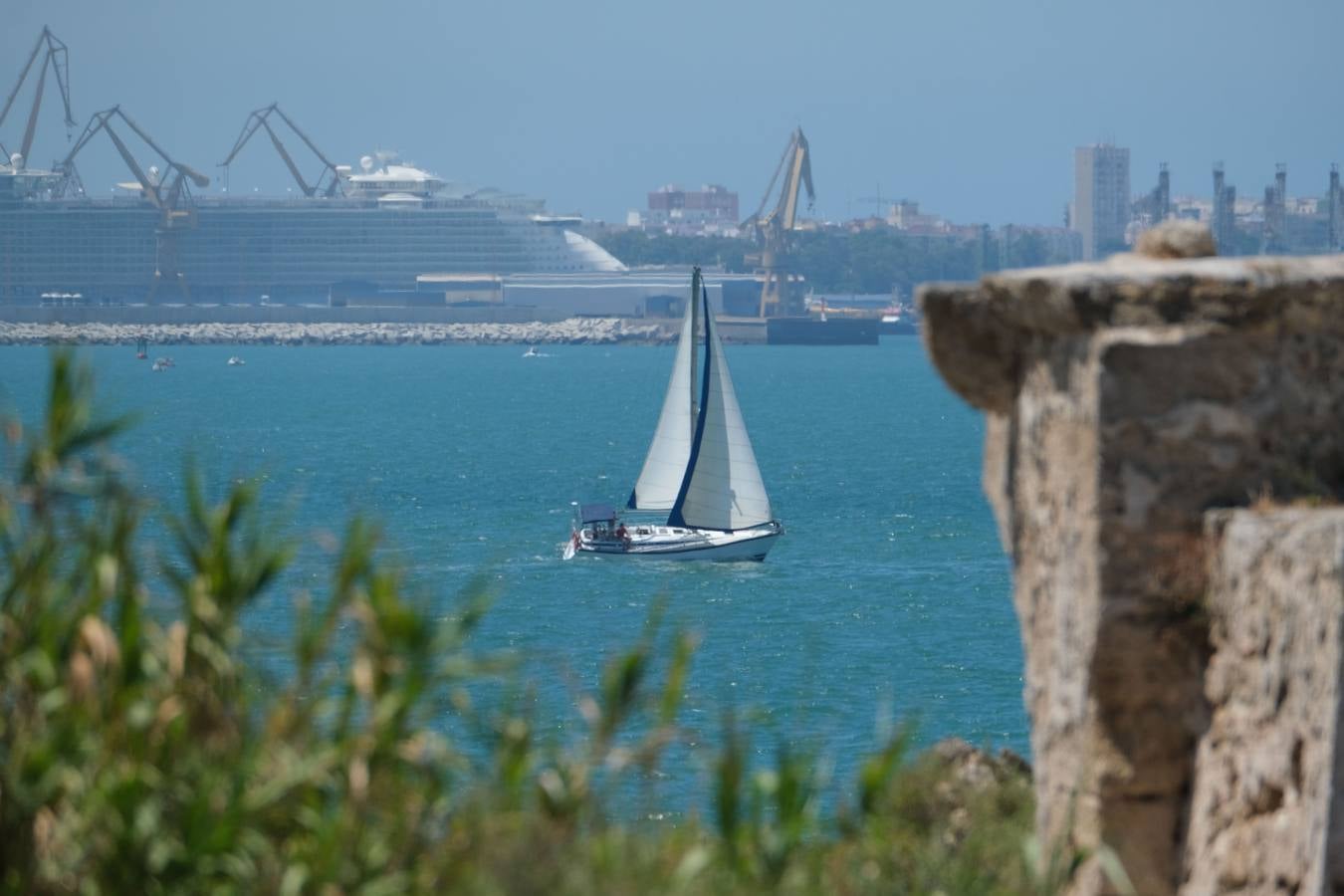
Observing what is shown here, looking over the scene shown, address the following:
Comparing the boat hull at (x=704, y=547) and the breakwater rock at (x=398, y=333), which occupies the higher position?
the boat hull at (x=704, y=547)

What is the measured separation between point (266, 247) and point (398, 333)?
33.7 feet

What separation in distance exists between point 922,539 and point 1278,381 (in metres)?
24.6

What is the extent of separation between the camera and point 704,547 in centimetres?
2730

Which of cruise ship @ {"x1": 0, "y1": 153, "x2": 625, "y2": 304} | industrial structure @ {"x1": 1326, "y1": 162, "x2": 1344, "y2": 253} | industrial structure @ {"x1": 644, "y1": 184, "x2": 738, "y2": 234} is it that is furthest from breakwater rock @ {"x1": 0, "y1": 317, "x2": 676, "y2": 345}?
industrial structure @ {"x1": 644, "y1": 184, "x2": 738, "y2": 234}

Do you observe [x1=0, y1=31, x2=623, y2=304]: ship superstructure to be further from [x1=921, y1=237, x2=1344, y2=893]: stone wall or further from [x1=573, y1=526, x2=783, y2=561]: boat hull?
[x1=921, y1=237, x2=1344, y2=893]: stone wall

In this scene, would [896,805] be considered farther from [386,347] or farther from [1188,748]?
[386,347]

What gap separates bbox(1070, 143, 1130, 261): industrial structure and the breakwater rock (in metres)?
42.9

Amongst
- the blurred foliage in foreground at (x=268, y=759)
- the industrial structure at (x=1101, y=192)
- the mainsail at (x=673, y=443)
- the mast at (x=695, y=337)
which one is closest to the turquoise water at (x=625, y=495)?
the blurred foliage in foreground at (x=268, y=759)

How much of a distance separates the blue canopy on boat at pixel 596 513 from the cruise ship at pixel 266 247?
88964 millimetres

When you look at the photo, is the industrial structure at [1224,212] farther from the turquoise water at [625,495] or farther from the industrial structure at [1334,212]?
the turquoise water at [625,495]

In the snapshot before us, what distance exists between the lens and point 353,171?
132m

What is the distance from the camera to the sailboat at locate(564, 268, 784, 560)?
2712cm

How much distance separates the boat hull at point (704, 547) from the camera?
26875 mm

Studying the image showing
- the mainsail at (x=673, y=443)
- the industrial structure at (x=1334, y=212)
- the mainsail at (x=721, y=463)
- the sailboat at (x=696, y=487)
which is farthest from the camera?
the industrial structure at (x=1334, y=212)
